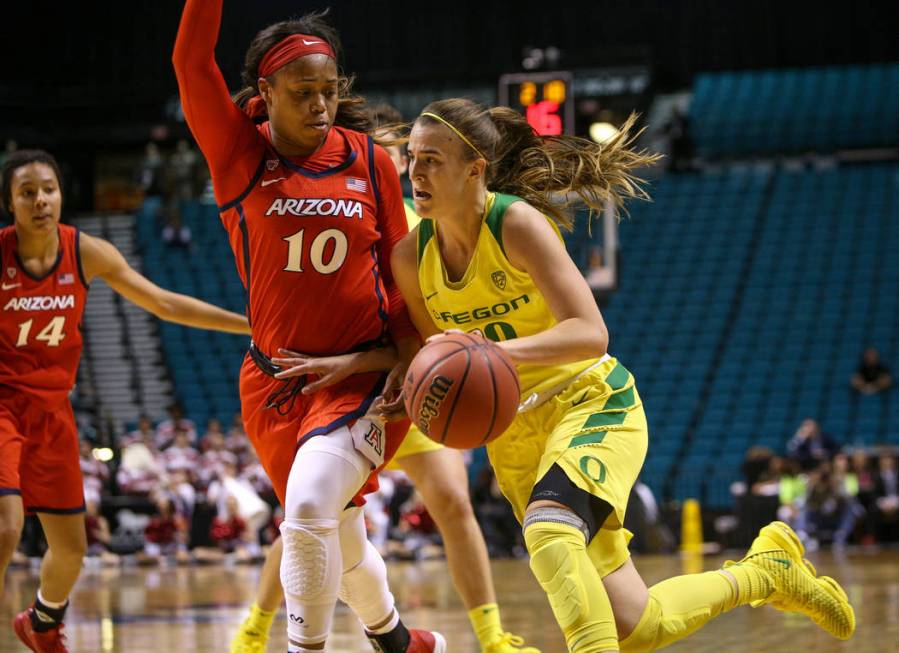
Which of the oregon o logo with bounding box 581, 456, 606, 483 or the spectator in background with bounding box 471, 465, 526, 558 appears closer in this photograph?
the oregon o logo with bounding box 581, 456, 606, 483

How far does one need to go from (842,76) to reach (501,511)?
1243cm

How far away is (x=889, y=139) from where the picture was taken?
66.5 ft

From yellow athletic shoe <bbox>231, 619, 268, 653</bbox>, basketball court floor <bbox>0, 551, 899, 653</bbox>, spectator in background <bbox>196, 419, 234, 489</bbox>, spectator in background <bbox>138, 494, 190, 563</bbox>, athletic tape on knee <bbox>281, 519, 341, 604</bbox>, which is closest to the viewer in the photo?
athletic tape on knee <bbox>281, 519, 341, 604</bbox>

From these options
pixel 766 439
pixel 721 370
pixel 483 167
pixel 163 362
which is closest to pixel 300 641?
pixel 483 167

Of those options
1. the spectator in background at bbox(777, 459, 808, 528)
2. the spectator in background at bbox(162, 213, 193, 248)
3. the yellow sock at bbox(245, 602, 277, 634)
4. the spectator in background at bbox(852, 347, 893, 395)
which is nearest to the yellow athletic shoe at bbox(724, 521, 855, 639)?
the yellow sock at bbox(245, 602, 277, 634)

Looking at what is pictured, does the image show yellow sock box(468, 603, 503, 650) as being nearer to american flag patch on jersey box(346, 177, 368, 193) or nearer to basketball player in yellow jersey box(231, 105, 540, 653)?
basketball player in yellow jersey box(231, 105, 540, 653)

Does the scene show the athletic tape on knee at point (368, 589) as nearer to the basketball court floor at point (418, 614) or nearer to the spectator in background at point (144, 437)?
the basketball court floor at point (418, 614)

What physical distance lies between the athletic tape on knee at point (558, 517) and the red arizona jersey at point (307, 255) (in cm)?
79

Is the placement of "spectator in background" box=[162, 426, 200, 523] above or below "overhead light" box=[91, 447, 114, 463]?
below

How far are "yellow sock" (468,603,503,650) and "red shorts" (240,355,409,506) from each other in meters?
0.86

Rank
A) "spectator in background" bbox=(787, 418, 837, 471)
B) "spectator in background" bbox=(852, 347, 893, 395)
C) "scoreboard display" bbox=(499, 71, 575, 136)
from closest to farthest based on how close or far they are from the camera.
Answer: "scoreboard display" bbox=(499, 71, 575, 136) → "spectator in background" bbox=(787, 418, 837, 471) → "spectator in background" bbox=(852, 347, 893, 395)

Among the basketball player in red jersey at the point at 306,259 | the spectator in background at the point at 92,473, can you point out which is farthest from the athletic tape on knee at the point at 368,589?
the spectator in background at the point at 92,473

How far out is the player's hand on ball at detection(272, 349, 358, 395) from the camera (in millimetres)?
3627

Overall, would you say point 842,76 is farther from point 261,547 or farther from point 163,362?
point 261,547
